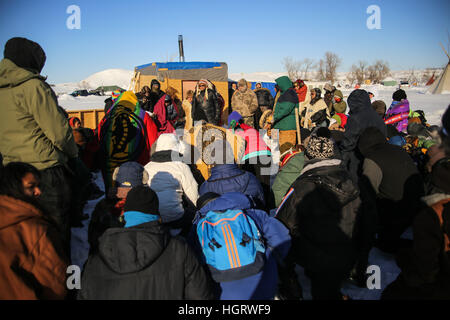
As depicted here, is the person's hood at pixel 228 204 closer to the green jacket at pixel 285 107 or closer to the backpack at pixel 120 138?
the backpack at pixel 120 138

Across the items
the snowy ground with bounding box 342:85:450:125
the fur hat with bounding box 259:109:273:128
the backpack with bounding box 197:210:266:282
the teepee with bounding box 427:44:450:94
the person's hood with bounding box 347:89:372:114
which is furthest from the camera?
the teepee with bounding box 427:44:450:94

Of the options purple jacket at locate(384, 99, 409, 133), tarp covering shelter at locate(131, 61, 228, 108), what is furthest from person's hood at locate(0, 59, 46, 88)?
tarp covering shelter at locate(131, 61, 228, 108)

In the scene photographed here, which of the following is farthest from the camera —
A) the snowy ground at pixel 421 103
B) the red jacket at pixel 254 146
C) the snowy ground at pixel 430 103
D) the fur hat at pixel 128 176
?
the snowy ground at pixel 421 103

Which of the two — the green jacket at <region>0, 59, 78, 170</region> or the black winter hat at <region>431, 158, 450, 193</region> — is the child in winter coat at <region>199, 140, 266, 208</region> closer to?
the green jacket at <region>0, 59, 78, 170</region>

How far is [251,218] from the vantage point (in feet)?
7.68

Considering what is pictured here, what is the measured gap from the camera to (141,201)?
6.00ft

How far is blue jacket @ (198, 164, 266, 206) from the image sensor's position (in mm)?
2883

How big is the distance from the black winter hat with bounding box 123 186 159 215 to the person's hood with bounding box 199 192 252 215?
0.61 metres

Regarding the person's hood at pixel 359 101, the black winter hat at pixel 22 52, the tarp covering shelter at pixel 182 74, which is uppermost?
the tarp covering shelter at pixel 182 74

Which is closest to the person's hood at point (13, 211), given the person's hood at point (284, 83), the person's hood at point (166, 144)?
the person's hood at point (166, 144)

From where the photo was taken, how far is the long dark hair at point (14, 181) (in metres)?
1.87

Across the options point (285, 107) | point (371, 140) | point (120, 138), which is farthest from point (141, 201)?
point (285, 107)

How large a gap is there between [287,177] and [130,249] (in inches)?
85.1

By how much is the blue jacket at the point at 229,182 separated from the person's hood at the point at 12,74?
5.90 ft
